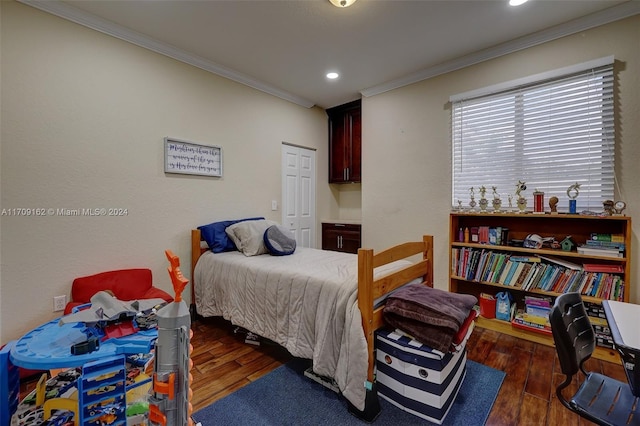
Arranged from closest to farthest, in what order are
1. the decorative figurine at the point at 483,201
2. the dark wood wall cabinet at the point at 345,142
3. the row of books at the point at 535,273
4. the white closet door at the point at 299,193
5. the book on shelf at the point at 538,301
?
the row of books at the point at 535,273, the book on shelf at the point at 538,301, the decorative figurine at the point at 483,201, the white closet door at the point at 299,193, the dark wood wall cabinet at the point at 345,142

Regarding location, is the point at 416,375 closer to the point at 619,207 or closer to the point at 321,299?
the point at 321,299

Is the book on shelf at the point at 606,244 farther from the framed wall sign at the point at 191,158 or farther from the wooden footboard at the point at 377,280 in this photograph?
the framed wall sign at the point at 191,158

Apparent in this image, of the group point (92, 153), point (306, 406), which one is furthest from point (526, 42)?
point (92, 153)

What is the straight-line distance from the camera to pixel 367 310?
5.25 ft

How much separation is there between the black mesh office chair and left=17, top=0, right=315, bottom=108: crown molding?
3409mm

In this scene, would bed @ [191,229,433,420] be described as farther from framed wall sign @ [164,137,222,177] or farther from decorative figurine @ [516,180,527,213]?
decorative figurine @ [516,180,527,213]

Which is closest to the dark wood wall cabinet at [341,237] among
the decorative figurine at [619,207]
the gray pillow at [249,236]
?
the gray pillow at [249,236]

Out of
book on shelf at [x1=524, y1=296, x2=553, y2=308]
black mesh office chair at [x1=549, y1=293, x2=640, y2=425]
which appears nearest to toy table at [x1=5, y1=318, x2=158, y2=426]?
black mesh office chair at [x1=549, y1=293, x2=640, y2=425]

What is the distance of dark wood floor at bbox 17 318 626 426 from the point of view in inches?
63.4

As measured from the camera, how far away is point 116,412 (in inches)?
53.7

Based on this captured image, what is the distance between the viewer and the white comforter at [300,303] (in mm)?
1606

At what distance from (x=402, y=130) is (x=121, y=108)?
2.89 meters

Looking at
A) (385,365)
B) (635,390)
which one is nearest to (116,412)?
(385,365)

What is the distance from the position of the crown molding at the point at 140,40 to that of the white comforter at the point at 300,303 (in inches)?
77.1
